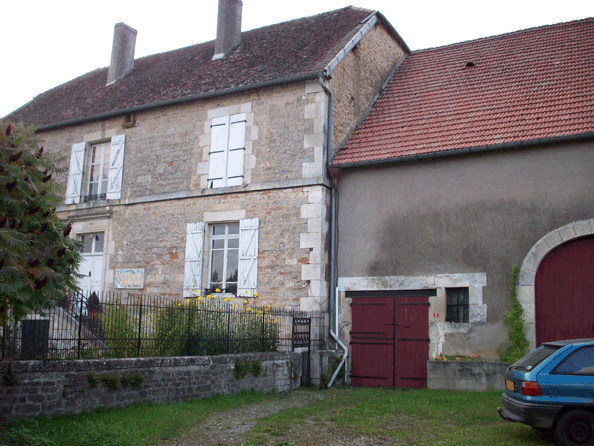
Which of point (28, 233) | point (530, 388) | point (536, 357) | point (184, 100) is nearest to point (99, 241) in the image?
point (184, 100)

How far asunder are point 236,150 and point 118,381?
6.75m

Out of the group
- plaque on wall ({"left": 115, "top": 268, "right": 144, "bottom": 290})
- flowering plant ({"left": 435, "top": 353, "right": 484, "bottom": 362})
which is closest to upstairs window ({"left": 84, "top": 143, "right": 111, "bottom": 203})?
plaque on wall ({"left": 115, "top": 268, "right": 144, "bottom": 290})

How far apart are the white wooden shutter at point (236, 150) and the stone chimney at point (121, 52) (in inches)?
230

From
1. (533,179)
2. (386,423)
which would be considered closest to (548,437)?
(386,423)

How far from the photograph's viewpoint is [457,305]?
10711 mm

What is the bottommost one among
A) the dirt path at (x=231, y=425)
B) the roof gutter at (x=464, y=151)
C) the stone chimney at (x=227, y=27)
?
the dirt path at (x=231, y=425)

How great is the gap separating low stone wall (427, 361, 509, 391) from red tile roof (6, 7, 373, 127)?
6358mm

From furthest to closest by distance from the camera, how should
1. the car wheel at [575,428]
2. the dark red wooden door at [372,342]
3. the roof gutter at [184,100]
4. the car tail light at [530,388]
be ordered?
the roof gutter at [184,100] → the dark red wooden door at [372,342] → the car tail light at [530,388] → the car wheel at [575,428]

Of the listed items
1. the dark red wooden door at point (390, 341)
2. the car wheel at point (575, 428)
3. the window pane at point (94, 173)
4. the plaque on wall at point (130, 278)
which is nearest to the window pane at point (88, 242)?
the plaque on wall at point (130, 278)

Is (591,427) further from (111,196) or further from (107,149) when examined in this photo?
(107,149)

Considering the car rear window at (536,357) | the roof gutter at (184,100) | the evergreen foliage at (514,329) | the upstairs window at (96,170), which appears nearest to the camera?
the car rear window at (536,357)

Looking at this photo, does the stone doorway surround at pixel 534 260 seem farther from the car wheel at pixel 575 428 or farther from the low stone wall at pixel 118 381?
the low stone wall at pixel 118 381

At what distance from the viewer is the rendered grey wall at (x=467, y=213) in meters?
10.1

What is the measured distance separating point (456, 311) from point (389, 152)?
3.37 m
